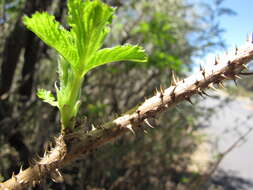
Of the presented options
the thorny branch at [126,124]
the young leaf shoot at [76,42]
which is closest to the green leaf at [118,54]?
the young leaf shoot at [76,42]

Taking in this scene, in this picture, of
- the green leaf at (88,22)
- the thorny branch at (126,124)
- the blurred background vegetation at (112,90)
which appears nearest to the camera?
the green leaf at (88,22)

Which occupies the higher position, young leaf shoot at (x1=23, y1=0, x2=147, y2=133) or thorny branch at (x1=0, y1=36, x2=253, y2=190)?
young leaf shoot at (x1=23, y1=0, x2=147, y2=133)

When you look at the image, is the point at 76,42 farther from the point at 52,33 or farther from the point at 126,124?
the point at 126,124

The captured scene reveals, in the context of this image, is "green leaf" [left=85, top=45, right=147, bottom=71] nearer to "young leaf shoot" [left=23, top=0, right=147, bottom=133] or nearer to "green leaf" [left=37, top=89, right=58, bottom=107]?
"young leaf shoot" [left=23, top=0, right=147, bottom=133]

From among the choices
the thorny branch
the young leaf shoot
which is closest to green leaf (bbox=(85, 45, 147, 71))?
the young leaf shoot

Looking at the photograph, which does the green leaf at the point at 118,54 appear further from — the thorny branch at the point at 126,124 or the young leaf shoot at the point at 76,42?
the thorny branch at the point at 126,124
